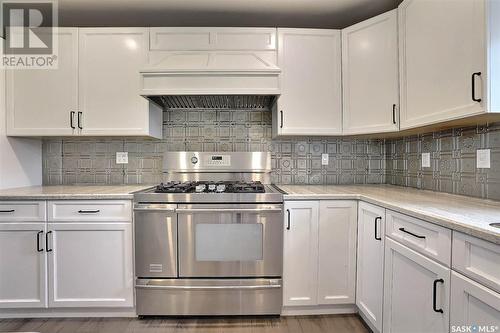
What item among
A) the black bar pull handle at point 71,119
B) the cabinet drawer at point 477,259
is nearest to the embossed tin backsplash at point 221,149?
the black bar pull handle at point 71,119

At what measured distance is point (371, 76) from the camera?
1955 millimetres

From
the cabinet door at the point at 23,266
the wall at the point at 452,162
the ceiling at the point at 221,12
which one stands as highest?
the ceiling at the point at 221,12

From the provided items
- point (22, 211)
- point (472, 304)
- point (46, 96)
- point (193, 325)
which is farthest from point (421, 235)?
point (46, 96)

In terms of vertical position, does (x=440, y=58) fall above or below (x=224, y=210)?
above

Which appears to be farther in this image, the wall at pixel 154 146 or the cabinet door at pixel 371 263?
the wall at pixel 154 146

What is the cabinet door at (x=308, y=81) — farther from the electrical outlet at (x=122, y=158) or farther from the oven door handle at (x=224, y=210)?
the electrical outlet at (x=122, y=158)

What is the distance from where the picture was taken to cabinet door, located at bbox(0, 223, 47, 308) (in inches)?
70.0

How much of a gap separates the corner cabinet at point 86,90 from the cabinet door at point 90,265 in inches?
30.0

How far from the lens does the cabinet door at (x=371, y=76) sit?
6.02 ft

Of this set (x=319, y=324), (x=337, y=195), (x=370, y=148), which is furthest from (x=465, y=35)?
(x=319, y=324)

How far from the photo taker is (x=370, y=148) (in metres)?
Result: 2.47

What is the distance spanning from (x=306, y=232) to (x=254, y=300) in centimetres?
60

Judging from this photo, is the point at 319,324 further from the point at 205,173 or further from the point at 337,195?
the point at 205,173

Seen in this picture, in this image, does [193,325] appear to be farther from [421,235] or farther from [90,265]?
[421,235]
